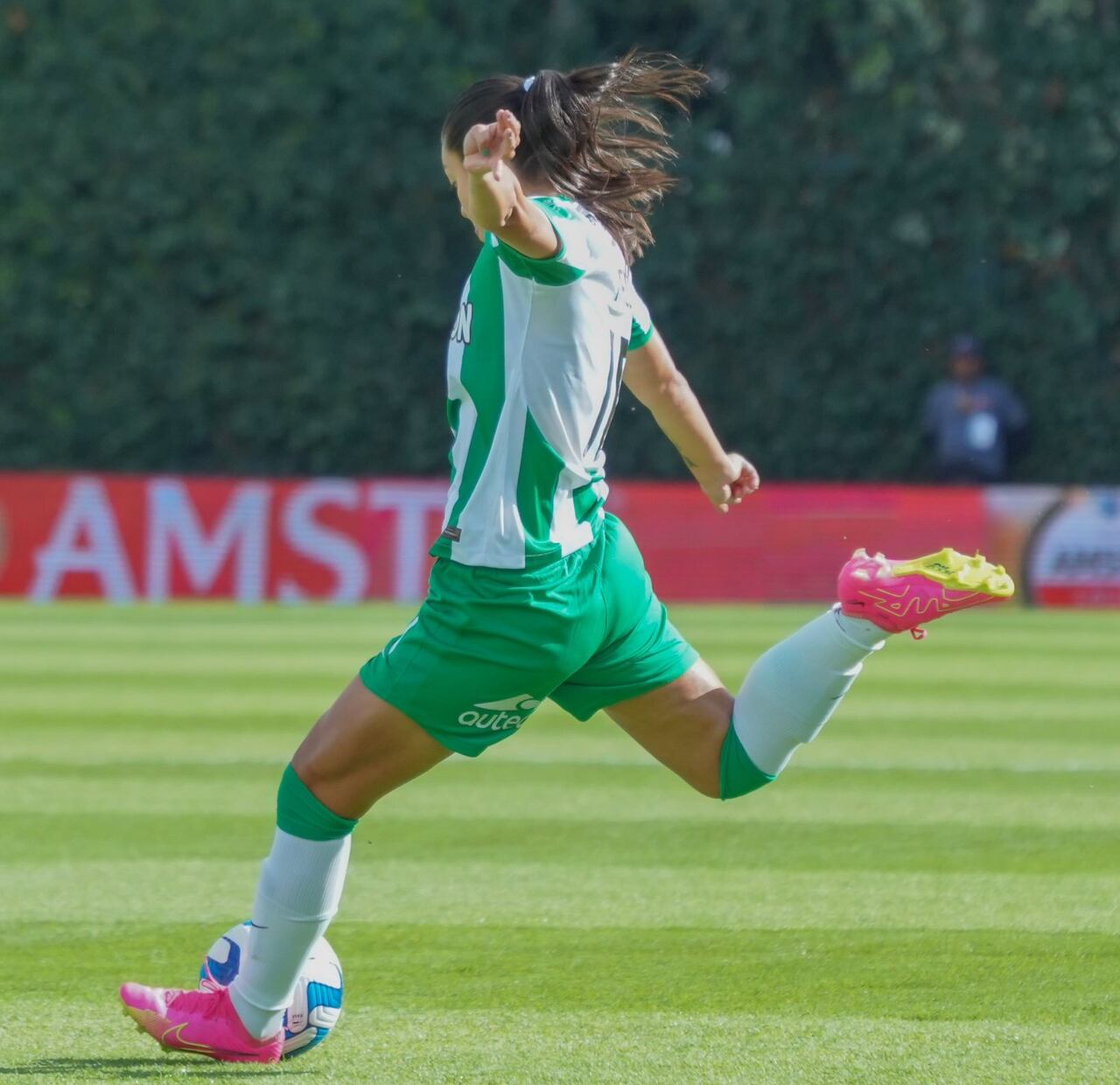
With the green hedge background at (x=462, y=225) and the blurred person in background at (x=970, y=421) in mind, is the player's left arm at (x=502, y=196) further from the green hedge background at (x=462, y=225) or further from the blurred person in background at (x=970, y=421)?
the green hedge background at (x=462, y=225)

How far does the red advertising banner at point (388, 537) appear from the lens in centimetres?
1647

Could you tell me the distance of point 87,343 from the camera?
69.3ft

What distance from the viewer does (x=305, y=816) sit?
3914mm

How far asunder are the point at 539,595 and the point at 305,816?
603 mm

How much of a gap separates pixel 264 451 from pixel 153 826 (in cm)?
1485

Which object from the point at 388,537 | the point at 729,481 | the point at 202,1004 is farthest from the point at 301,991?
the point at 388,537

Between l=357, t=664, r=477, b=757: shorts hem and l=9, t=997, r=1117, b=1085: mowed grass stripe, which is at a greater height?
l=357, t=664, r=477, b=757: shorts hem

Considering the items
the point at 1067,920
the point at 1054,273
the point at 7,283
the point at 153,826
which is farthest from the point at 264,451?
the point at 1067,920

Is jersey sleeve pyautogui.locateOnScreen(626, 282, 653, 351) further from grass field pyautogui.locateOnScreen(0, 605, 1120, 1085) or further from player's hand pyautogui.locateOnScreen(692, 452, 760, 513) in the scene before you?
grass field pyautogui.locateOnScreen(0, 605, 1120, 1085)

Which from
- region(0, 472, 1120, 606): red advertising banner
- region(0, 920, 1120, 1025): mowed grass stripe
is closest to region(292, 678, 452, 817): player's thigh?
region(0, 920, 1120, 1025): mowed grass stripe

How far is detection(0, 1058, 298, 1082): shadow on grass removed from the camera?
3.88 meters

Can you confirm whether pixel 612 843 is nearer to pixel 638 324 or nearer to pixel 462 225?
pixel 638 324

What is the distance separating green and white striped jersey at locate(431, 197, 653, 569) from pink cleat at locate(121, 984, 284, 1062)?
0.99 meters

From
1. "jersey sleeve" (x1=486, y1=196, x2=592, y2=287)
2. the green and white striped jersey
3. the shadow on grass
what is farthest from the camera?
the shadow on grass
